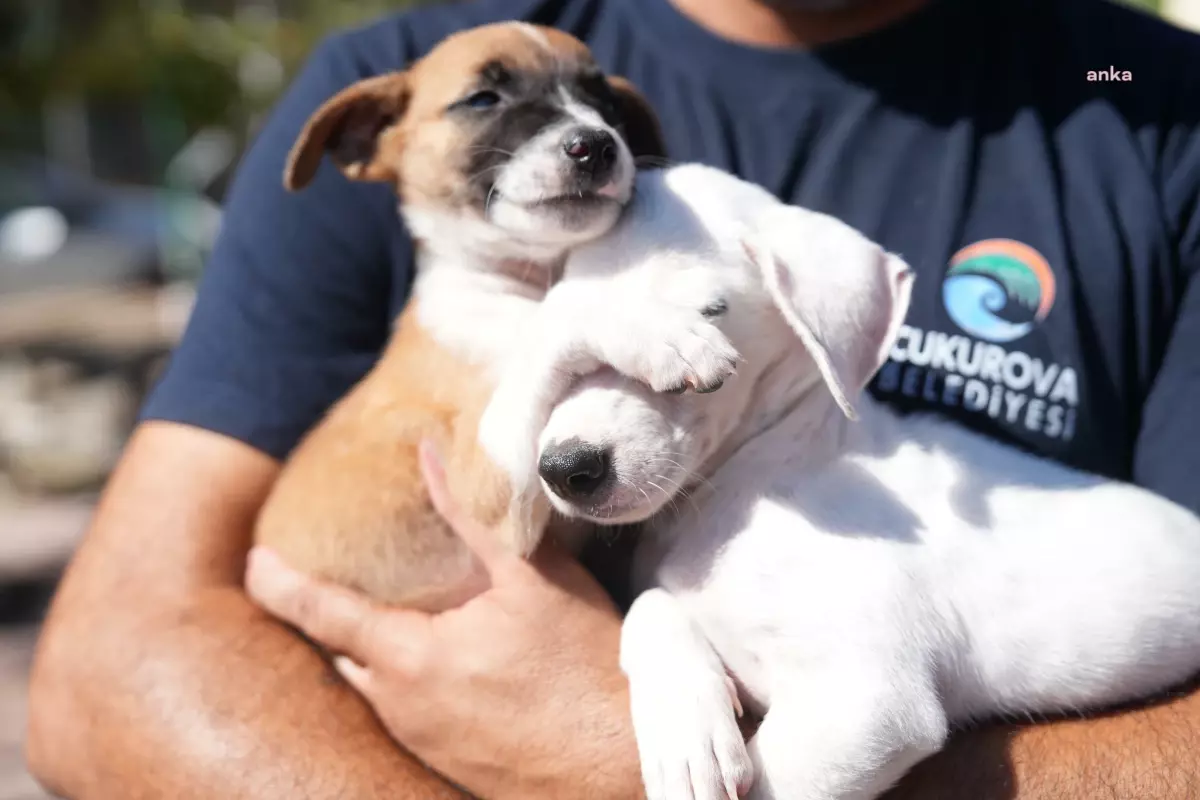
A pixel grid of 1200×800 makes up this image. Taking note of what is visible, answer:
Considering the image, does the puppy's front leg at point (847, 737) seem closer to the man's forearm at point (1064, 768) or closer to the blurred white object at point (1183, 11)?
the man's forearm at point (1064, 768)

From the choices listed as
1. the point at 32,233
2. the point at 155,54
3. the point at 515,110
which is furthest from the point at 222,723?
the point at 155,54

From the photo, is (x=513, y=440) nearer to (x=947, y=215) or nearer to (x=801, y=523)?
(x=801, y=523)

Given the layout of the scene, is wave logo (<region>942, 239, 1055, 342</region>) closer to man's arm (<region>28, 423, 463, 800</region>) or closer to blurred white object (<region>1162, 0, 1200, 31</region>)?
man's arm (<region>28, 423, 463, 800</region>)

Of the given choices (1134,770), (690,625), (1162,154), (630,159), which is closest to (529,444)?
(690,625)

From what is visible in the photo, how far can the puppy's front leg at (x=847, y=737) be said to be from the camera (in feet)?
6.20

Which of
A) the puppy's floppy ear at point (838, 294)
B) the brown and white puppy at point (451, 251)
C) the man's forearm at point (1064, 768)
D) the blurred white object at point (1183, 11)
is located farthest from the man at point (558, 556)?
the blurred white object at point (1183, 11)

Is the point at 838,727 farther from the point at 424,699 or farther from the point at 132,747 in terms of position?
the point at 132,747

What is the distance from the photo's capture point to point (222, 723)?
7.74ft

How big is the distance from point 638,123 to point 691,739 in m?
1.68

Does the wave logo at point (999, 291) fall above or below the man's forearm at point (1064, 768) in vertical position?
above

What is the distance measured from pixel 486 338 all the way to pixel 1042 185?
56.5 inches

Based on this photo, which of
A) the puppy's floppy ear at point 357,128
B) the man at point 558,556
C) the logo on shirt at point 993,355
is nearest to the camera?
the man at point 558,556

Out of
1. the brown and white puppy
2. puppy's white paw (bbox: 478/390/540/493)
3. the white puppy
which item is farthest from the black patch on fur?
puppy's white paw (bbox: 478/390/540/493)

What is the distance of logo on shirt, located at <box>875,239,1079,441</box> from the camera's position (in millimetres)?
2559
